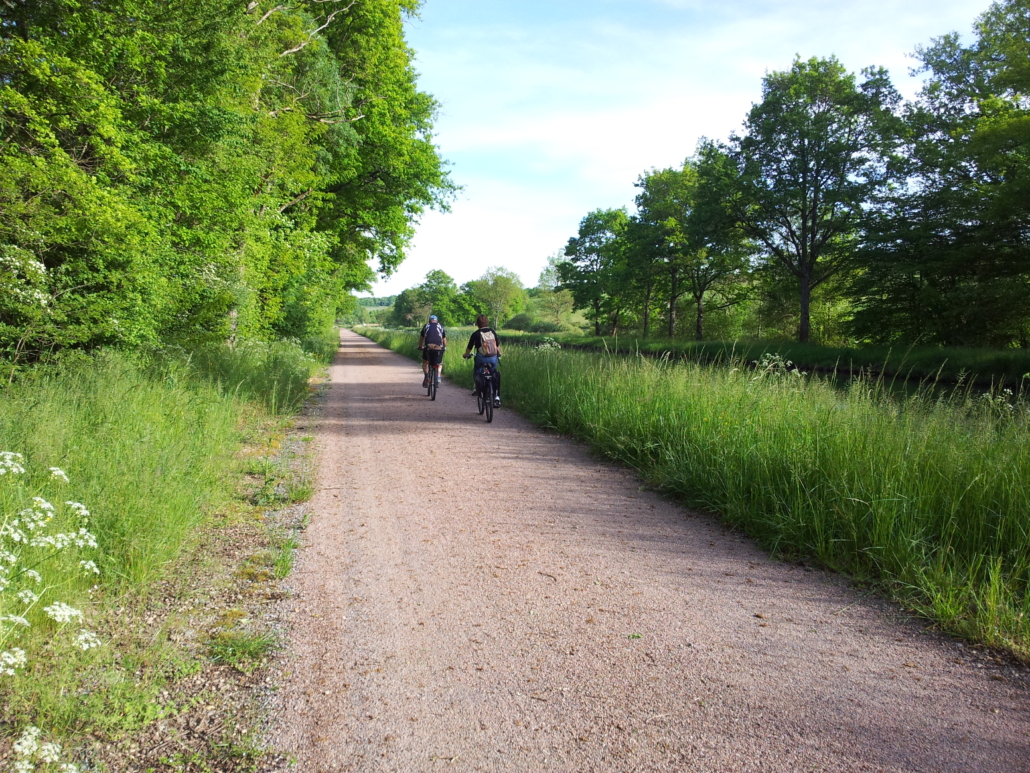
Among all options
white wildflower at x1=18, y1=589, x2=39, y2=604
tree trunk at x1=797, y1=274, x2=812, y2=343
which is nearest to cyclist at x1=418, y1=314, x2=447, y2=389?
white wildflower at x1=18, y1=589, x2=39, y2=604

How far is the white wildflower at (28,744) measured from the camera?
6.89 feet

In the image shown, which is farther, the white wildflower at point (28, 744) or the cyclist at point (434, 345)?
the cyclist at point (434, 345)

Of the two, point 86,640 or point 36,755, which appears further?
point 86,640

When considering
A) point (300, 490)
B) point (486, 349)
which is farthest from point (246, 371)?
point (300, 490)

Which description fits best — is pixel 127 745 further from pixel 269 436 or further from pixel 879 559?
pixel 269 436

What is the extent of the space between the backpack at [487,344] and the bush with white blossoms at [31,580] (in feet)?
26.5

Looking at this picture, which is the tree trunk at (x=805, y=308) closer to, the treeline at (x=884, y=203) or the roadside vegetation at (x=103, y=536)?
the treeline at (x=884, y=203)

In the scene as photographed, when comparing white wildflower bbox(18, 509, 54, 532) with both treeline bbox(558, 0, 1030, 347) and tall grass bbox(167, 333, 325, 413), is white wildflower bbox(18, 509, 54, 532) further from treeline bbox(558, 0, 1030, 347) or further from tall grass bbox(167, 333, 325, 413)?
treeline bbox(558, 0, 1030, 347)

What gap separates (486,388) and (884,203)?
24094mm

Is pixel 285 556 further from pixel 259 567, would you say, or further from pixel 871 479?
pixel 871 479

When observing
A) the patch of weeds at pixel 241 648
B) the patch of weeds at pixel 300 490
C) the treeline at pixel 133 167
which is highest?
the treeline at pixel 133 167

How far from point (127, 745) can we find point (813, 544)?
452cm

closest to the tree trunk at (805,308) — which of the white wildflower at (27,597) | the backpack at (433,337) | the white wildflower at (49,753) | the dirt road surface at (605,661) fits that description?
the backpack at (433,337)

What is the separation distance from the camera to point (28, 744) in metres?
2.13
